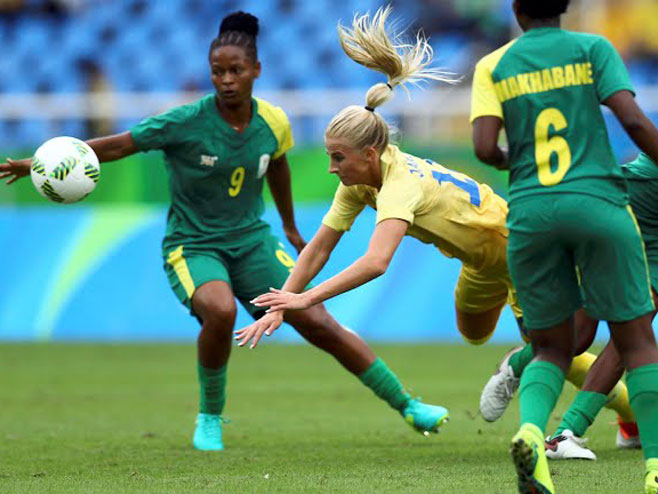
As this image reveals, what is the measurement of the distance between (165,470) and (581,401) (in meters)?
2.13

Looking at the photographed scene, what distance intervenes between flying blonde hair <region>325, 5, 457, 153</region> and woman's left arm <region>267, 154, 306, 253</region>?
5.66 ft

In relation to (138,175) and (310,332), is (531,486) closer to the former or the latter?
(310,332)

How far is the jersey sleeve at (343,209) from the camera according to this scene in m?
6.22

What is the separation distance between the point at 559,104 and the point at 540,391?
3.72 feet

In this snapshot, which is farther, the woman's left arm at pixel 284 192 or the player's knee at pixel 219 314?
the woman's left arm at pixel 284 192

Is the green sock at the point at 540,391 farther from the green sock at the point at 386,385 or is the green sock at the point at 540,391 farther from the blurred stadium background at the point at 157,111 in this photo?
the blurred stadium background at the point at 157,111

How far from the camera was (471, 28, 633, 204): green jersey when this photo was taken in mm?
4707

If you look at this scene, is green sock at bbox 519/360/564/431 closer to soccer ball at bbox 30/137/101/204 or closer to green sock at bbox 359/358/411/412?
green sock at bbox 359/358/411/412

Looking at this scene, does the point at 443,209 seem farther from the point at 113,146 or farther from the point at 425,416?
the point at 113,146

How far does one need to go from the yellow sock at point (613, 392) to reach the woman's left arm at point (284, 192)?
6.40ft

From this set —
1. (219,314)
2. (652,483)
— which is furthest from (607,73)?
(219,314)

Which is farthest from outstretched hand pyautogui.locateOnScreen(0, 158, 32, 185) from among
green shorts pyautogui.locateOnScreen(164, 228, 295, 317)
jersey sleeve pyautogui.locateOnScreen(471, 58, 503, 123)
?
jersey sleeve pyautogui.locateOnScreen(471, 58, 503, 123)

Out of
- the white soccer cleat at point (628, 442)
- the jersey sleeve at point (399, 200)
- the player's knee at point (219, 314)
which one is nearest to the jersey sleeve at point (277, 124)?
the player's knee at point (219, 314)

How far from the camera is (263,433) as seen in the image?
25.9 ft
